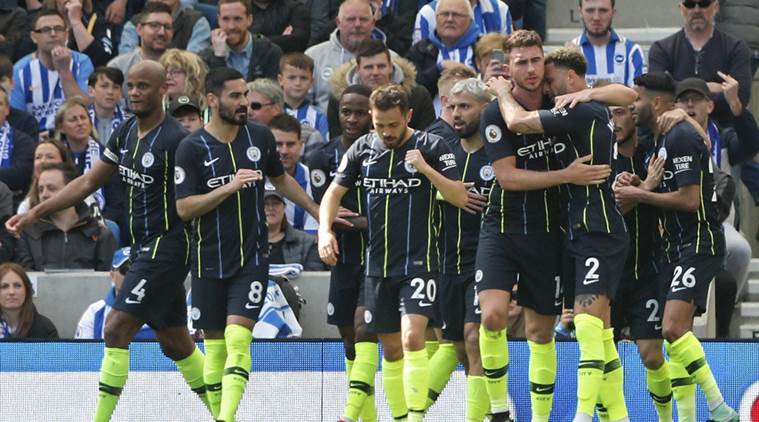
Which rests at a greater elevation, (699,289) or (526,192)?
(526,192)

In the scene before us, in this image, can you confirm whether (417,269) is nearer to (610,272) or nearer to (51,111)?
(610,272)

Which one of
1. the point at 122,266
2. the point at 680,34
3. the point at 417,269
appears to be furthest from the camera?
the point at 680,34

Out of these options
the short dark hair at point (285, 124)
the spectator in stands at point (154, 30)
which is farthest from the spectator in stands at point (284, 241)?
the spectator in stands at point (154, 30)

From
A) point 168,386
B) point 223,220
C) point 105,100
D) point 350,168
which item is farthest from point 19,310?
point 350,168

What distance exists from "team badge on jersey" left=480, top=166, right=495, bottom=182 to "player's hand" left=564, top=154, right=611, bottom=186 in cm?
135

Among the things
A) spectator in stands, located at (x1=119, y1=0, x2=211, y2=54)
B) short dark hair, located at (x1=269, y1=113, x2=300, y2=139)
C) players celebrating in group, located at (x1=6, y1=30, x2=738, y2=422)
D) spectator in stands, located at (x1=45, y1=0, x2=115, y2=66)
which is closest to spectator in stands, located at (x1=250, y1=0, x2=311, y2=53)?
spectator in stands, located at (x1=119, y1=0, x2=211, y2=54)

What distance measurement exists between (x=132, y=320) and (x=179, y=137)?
50.1 inches

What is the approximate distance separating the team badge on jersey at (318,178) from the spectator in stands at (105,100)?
3.44 metres

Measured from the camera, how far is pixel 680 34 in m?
15.8

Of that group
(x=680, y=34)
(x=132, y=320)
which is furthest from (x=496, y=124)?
(x=680, y=34)

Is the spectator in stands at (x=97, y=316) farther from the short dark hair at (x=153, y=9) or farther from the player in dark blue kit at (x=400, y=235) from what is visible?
the short dark hair at (x=153, y=9)

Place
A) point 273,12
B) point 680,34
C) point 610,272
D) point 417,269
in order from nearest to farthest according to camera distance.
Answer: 1. point 610,272
2. point 417,269
3. point 680,34
4. point 273,12

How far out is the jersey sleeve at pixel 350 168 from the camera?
37.7 feet

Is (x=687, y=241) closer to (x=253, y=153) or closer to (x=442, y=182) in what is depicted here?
(x=442, y=182)
